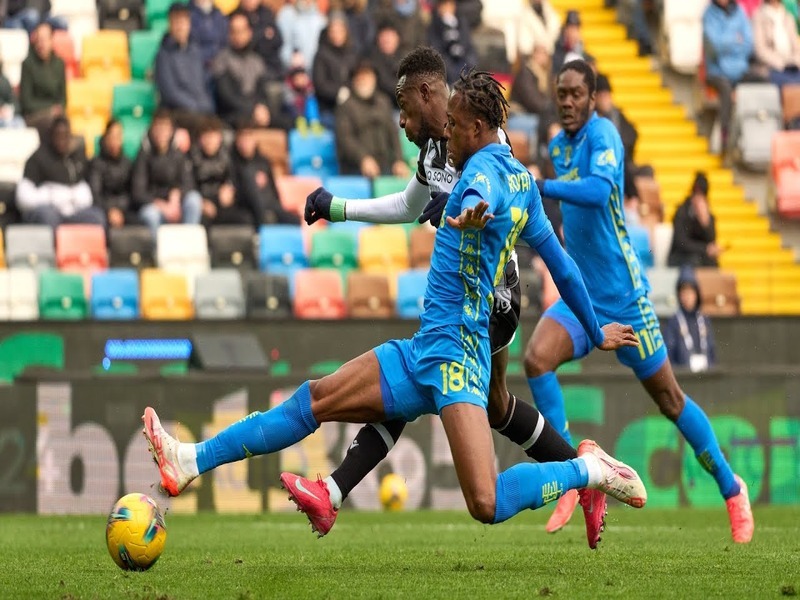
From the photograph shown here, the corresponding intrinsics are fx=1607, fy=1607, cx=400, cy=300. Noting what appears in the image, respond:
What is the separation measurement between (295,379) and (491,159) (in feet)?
22.2

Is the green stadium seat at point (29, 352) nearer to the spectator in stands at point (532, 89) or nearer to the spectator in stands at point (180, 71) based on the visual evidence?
the spectator in stands at point (180, 71)

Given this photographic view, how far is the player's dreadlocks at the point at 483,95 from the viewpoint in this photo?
6918 mm

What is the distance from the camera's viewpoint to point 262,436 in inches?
283

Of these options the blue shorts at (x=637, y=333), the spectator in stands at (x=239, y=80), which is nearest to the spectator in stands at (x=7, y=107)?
the spectator in stands at (x=239, y=80)

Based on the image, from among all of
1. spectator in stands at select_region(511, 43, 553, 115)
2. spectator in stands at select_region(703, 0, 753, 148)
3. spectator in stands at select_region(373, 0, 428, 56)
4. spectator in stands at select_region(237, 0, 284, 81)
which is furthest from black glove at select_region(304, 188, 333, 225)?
spectator in stands at select_region(703, 0, 753, 148)

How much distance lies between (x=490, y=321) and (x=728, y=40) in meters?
13.2

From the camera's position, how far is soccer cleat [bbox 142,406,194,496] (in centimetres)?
711

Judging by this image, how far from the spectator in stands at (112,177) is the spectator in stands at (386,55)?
326 centimetres

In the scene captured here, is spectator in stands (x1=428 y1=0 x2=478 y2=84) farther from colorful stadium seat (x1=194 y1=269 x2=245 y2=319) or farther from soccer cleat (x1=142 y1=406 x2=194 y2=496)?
soccer cleat (x1=142 y1=406 x2=194 y2=496)

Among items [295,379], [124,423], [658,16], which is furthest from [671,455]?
[658,16]

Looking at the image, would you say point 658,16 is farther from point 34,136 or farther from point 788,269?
point 34,136

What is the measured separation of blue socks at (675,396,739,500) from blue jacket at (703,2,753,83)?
1117cm

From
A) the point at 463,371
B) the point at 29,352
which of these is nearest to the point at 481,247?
the point at 463,371

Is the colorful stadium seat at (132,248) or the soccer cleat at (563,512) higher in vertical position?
the colorful stadium seat at (132,248)
